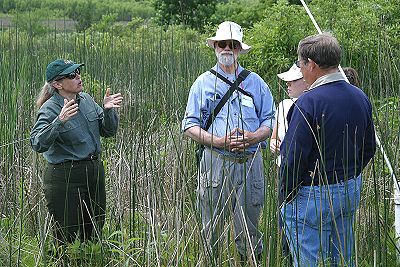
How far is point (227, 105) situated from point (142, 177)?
48 cm

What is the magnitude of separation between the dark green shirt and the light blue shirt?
1.17ft

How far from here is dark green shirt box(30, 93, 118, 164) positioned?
3121 mm

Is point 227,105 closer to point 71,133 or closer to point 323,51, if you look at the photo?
point 71,133

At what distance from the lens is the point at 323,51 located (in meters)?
2.59

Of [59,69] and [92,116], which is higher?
[59,69]

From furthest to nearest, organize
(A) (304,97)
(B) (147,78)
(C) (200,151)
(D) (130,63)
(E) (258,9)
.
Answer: (E) (258,9)
(D) (130,63)
(B) (147,78)
(C) (200,151)
(A) (304,97)

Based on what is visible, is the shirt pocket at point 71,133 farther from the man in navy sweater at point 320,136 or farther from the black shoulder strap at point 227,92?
the man in navy sweater at point 320,136

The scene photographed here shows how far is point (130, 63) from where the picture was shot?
6.17 metres

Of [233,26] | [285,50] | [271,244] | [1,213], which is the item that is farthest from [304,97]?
[285,50]

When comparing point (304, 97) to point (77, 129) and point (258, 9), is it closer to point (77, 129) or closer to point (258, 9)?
point (77, 129)

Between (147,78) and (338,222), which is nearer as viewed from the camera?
(338,222)

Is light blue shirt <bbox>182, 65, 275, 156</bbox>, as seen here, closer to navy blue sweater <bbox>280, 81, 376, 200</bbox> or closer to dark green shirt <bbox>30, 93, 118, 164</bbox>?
dark green shirt <bbox>30, 93, 118, 164</bbox>

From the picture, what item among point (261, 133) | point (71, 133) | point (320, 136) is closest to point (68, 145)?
point (71, 133)

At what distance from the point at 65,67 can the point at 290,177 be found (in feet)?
3.73
